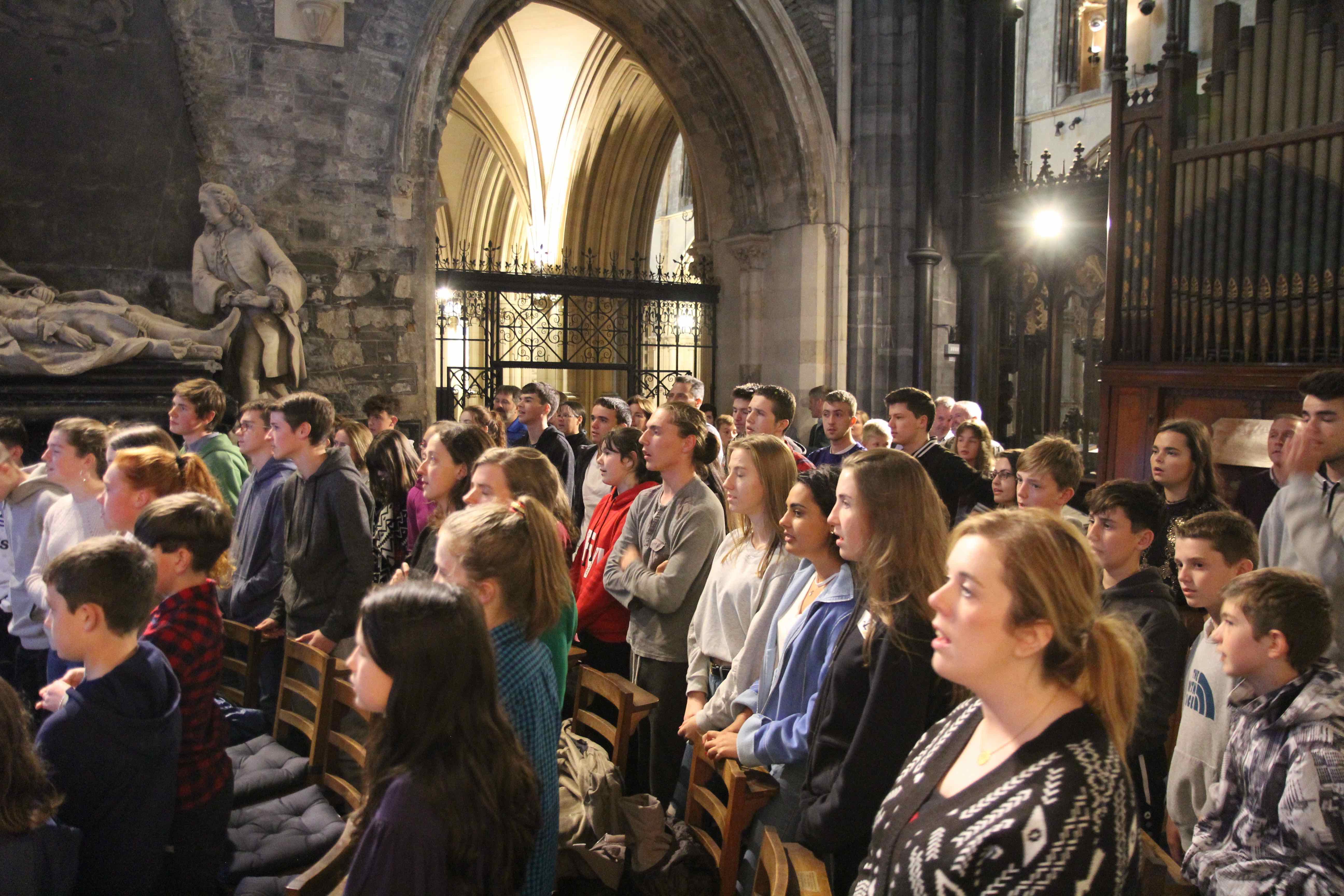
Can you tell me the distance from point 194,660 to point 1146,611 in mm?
2318

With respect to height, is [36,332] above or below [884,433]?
above

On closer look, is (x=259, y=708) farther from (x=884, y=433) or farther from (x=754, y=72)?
(x=754, y=72)

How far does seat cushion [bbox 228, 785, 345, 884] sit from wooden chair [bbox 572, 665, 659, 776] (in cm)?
68

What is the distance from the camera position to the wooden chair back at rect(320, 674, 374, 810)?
2.63 metres

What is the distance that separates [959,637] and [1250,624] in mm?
1016

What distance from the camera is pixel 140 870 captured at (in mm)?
2002

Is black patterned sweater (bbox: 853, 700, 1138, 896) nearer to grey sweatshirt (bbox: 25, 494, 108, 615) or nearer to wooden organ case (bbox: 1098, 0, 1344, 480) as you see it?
grey sweatshirt (bbox: 25, 494, 108, 615)

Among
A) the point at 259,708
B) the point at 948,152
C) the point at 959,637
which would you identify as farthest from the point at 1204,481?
the point at 948,152

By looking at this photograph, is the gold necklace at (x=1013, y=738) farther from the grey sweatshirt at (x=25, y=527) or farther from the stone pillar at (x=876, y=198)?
the stone pillar at (x=876, y=198)

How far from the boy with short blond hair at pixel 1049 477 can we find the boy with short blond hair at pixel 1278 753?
1.33m

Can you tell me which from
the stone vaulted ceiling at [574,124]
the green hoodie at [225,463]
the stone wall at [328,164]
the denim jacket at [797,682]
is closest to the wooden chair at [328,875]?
the denim jacket at [797,682]

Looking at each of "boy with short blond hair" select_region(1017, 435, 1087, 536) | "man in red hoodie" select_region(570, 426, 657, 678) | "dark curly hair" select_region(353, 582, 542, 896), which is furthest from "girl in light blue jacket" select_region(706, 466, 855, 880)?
"boy with short blond hair" select_region(1017, 435, 1087, 536)

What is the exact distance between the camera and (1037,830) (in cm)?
127

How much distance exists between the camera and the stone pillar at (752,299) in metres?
10.2
